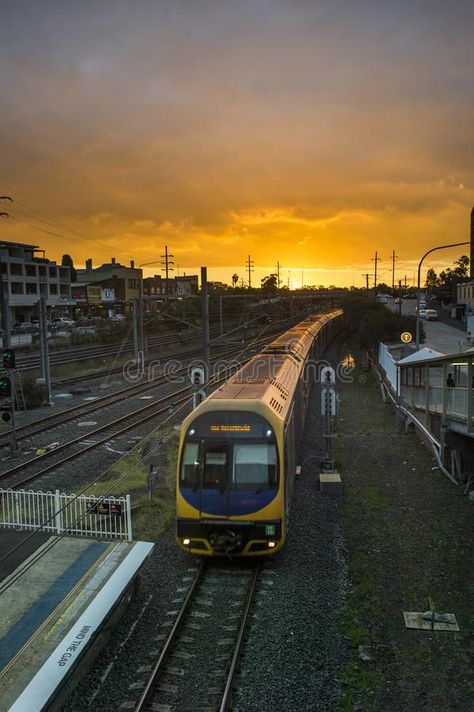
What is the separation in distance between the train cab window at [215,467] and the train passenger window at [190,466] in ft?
0.51

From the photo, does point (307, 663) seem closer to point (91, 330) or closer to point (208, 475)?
point (208, 475)

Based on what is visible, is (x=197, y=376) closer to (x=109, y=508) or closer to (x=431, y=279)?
(x=109, y=508)

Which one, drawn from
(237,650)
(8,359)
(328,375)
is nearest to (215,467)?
(237,650)

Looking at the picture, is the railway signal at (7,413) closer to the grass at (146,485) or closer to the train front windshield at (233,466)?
the grass at (146,485)

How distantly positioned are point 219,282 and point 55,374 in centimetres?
7391

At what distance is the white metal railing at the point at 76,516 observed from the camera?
1054 cm

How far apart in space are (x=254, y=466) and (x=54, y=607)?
3.79 metres

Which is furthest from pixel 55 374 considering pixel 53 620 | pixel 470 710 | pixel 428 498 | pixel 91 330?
pixel 470 710

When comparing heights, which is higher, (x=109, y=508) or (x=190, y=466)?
(x=190, y=466)

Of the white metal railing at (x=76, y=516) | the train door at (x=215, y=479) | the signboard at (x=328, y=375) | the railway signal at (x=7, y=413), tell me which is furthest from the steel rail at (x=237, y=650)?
the railway signal at (x=7, y=413)

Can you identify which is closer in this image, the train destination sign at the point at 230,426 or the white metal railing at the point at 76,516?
the train destination sign at the point at 230,426

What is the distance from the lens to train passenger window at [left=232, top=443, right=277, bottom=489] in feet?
31.1

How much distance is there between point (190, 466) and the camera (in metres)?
9.73

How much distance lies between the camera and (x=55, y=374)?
39000 mm
